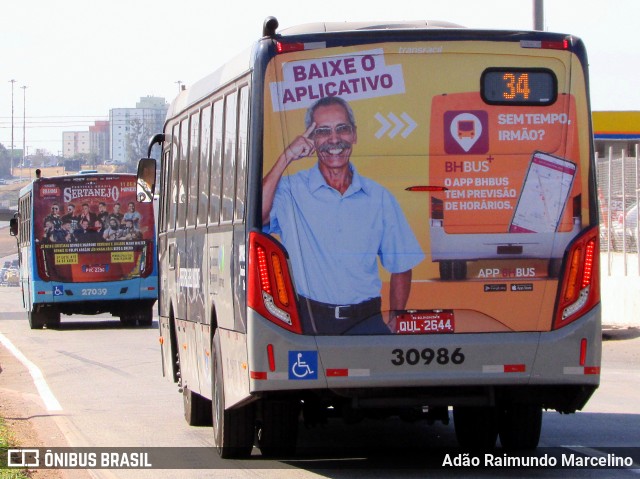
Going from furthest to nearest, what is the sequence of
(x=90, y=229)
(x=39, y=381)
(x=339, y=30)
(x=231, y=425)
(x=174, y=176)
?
(x=90, y=229) < (x=39, y=381) < (x=174, y=176) < (x=231, y=425) < (x=339, y=30)

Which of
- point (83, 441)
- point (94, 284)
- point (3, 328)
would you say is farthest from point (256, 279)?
point (3, 328)

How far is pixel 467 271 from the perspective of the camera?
9289 mm

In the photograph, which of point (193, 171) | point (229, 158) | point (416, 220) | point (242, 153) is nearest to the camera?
point (416, 220)

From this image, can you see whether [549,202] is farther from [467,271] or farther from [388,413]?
[388,413]

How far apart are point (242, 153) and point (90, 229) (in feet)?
76.2

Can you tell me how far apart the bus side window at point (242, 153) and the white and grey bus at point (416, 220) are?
0.17 ft

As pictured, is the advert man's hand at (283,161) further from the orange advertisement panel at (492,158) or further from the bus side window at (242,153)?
the orange advertisement panel at (492,158)

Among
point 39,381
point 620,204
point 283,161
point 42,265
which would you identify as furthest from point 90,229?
point 283,161

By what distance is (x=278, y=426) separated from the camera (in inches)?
392

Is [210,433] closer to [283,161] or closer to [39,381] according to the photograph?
[283,161]

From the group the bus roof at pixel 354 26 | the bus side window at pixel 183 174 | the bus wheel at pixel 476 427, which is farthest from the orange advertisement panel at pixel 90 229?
the bus roof at pixel 354 26

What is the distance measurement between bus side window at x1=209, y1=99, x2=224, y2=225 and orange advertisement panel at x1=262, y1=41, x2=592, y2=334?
1.44m

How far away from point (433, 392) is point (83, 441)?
3859mm

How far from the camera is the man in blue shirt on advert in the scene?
9180 mm
